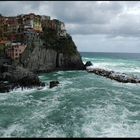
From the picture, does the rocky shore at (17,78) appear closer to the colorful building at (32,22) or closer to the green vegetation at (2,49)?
the green vegetation at (2,49)

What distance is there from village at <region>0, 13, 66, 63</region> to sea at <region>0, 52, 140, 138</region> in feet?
68.0

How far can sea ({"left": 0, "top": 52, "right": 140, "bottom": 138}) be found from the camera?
34.4 meters

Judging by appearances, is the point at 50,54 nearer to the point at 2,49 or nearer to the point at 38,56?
the point at 38,56

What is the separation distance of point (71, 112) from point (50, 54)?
154 ft

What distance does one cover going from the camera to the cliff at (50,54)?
78625mm

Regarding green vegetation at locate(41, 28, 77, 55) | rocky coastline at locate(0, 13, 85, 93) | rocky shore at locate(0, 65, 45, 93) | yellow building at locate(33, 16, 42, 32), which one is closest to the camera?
rocky shore at locate(0, 65, 45, 93)

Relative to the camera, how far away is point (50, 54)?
87.4 meters

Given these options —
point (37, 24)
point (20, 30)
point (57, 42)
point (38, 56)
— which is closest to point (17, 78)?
point (38, 56)

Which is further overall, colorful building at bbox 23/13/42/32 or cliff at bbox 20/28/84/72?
colorful building at bbox 23/13/42/32

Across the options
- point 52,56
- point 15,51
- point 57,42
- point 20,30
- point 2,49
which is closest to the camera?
point 15,51

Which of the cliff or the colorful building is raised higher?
the colorful building

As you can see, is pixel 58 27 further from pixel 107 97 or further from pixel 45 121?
pixel 45 121

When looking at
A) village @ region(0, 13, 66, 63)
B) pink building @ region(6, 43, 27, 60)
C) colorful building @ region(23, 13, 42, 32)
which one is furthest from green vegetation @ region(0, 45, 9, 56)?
colorful building @ region(23, 13, 42, 32)

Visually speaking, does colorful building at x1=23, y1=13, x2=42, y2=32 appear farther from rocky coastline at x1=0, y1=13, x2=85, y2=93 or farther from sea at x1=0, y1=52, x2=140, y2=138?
sea at x1=0, y1=52, x2=140, y2=138
